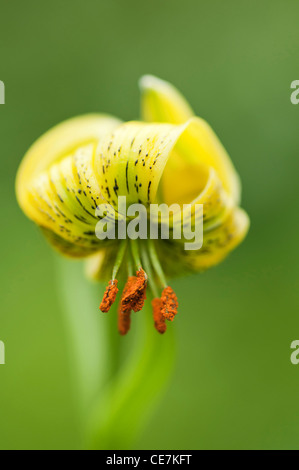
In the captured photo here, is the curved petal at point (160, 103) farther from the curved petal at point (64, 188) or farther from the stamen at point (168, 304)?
the stamen at point (168, 304)

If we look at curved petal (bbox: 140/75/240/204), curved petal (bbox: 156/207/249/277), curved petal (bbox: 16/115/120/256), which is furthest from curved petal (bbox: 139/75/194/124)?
curved petal (bbox: 156/207/249/277)

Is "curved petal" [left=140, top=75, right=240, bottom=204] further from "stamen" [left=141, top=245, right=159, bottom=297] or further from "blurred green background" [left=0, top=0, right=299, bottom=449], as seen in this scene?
"blurred green background" [left=0, top=0, right=299, bottom=449]

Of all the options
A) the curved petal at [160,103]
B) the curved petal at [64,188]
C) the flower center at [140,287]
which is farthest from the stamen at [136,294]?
the curved petal at [160,103]

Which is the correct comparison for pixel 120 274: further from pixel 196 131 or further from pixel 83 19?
pixel 83 19

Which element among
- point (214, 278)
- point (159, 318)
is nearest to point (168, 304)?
point (159, 318)
